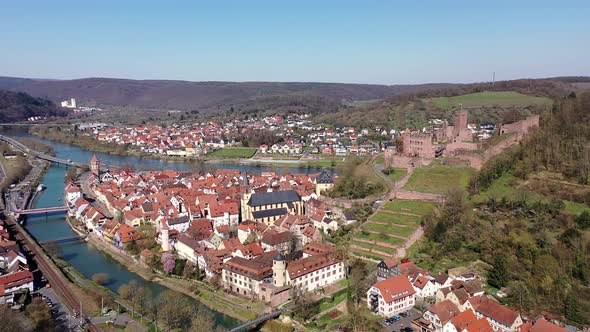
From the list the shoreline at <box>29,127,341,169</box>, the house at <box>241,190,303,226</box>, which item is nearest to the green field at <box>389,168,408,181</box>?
the house at <box>241,190,303,226</box>

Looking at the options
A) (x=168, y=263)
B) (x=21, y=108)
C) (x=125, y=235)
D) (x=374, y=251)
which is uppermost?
(x=21, y=108)

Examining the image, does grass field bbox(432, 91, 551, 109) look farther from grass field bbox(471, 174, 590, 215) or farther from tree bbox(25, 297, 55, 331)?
tree bbox(25, 297, 55, 331)

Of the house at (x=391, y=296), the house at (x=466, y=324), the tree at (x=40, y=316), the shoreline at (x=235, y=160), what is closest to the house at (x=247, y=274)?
the house at (x=391, y=296)

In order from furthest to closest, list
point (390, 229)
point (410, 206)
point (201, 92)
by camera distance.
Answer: point (201, 92), point (410, 206), point (390, 229)

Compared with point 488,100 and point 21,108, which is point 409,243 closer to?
point 488,100

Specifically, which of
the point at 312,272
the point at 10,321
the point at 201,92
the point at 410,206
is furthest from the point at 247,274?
the point at 201,92

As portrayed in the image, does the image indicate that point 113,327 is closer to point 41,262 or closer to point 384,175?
point 41,262

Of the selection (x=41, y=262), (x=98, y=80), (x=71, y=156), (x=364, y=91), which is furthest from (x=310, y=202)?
(x=98, y=80)
